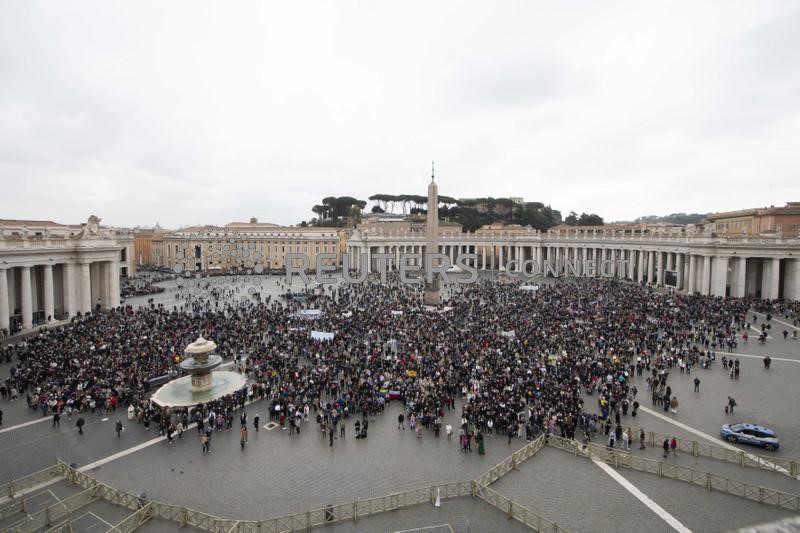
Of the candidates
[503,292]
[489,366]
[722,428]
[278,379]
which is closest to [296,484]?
[278,379]

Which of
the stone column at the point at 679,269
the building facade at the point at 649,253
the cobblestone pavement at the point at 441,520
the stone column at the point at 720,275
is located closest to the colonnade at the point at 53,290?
the cobblestone pavement at the point at 441,520

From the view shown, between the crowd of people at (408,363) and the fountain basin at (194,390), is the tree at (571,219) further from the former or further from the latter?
the fountain basin at (194,390)

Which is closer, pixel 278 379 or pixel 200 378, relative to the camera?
pixel 200 378

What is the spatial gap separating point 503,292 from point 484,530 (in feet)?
102

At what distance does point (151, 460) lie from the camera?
1238 centimetres

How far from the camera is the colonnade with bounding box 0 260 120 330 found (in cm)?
2835

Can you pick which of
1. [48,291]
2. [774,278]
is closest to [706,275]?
[774,278]

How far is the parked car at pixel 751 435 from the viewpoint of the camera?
12530 millimetres

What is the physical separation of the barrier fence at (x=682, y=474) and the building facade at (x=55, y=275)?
3180 centimetres

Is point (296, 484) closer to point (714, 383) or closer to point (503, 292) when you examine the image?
point (714, 383)

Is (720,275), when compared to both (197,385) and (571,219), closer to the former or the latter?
(197,385)

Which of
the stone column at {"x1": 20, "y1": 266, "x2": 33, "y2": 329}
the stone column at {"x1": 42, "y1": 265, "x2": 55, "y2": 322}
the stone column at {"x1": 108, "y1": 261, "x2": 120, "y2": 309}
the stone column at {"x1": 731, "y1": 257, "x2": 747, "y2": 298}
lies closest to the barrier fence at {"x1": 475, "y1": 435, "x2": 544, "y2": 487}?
the stone column at {"x1": 20, "y1": 266, "x2": 33, "y2": 329}

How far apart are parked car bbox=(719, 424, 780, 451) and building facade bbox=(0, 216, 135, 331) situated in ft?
117

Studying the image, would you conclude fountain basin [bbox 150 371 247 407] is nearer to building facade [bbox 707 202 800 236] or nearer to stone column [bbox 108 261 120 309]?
stone column [bbox 108 261 120 309]
